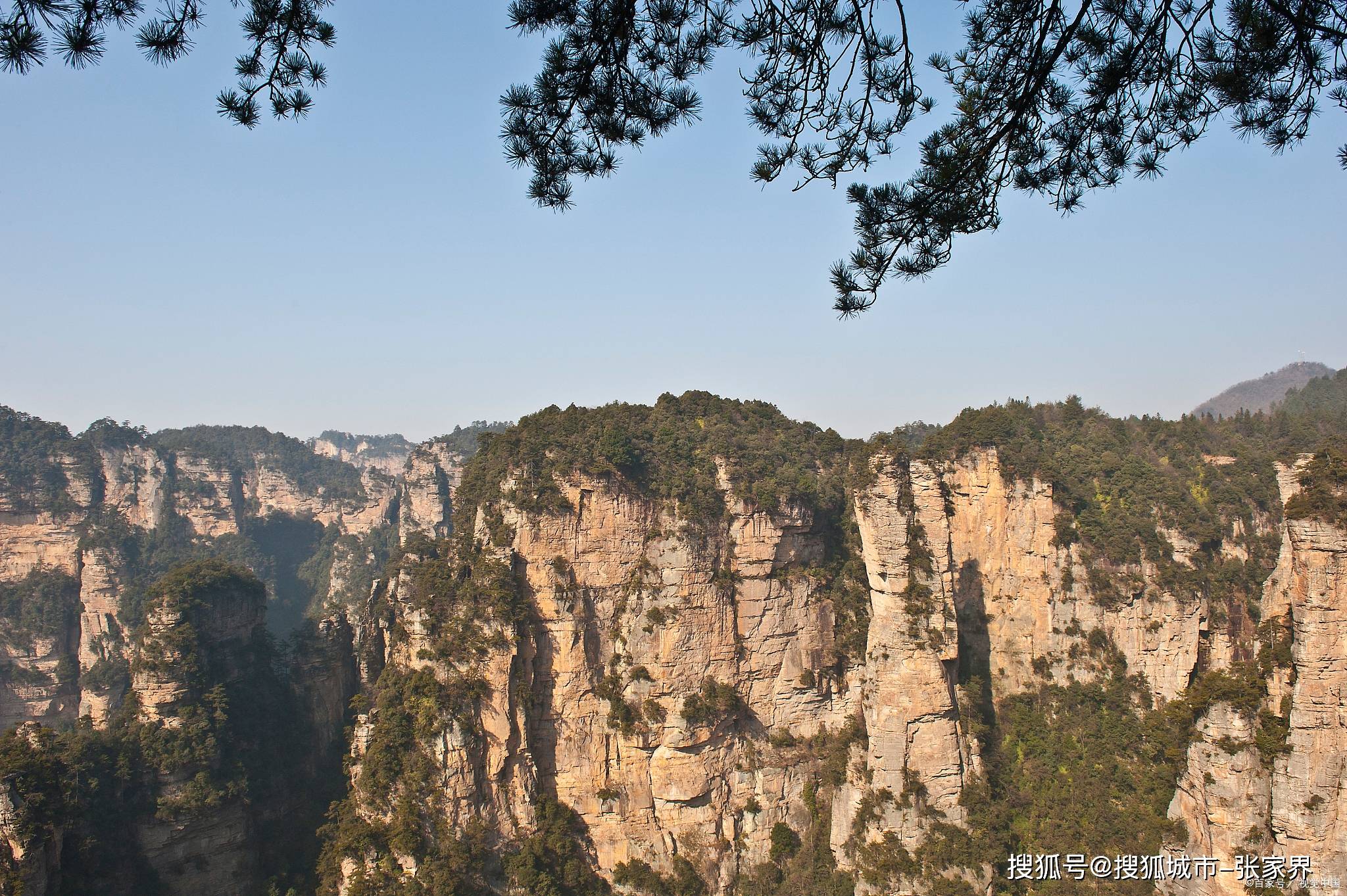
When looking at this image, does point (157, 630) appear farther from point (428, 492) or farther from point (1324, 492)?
point (428, 492)

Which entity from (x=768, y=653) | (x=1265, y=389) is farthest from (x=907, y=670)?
(x=1265, y=389)

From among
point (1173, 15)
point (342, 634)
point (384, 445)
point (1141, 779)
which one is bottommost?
Answer: point (1141, 779)

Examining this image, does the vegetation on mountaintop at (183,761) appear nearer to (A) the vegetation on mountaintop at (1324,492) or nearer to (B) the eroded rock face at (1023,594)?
(B) the eroded rock face at (1023,594)

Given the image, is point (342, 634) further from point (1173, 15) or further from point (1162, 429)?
point (1162, 429)

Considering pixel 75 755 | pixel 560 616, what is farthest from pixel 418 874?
pixel 75 755

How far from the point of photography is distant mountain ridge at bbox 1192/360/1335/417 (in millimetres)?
143000

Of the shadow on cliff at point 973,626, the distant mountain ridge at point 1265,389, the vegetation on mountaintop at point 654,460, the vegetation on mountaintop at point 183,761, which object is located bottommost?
the vegetation on mountaintop at point 183,761

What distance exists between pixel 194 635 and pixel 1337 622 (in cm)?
3126

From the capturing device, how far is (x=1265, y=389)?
152875 millimetres

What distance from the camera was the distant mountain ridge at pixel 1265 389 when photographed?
143000 millimetres

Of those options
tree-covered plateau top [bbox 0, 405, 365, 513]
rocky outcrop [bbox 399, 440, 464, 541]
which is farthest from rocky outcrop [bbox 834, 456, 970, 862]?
tree-covered plateau top [bbox 0, 405, 365, 513]

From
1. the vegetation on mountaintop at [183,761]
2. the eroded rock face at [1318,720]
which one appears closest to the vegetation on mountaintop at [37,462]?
the vegetation on mountaintop at [183,761]

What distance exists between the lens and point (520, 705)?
23734 mm

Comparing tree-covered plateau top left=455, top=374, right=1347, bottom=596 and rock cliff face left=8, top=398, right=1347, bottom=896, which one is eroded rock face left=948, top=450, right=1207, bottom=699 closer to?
rock cliff face left=8, top=398, right=1347, bottom=896
